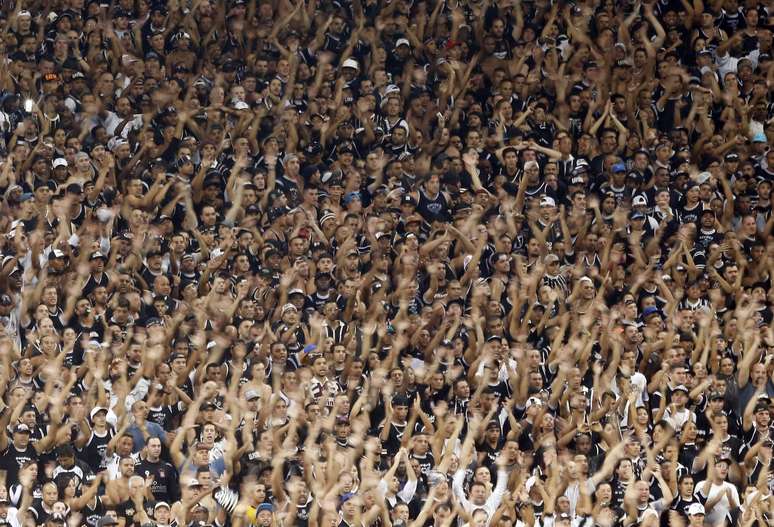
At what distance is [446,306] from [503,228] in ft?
1.82

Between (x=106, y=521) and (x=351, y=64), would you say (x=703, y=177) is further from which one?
(x=106, y=521)

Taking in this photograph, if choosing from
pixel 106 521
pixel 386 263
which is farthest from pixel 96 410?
pixel 386 263

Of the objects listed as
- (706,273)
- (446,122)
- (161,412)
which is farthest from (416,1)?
(161,412)

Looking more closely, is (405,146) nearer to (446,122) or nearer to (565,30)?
(446,122)

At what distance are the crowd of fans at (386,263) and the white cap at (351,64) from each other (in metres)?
0.05

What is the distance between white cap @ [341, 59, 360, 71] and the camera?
28.3 feet

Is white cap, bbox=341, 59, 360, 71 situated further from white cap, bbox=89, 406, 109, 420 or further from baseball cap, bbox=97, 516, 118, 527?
baseball cap, bbox=97, 516, 118, 527

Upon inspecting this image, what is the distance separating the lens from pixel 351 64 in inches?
340

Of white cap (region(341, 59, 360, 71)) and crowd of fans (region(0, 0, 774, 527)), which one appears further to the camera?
white cap (region(341, 59, 360, 71))

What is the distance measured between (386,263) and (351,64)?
4.03ft

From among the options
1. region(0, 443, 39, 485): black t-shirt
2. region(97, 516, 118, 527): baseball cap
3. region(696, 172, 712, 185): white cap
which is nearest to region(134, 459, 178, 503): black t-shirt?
region(97, 516, 118, 527): baseball cap

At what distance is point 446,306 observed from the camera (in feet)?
26.5

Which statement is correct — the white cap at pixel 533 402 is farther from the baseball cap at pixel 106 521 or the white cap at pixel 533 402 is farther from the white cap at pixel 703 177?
the baseball cap at pixel 106 521

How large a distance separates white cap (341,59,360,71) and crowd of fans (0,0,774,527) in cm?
5
